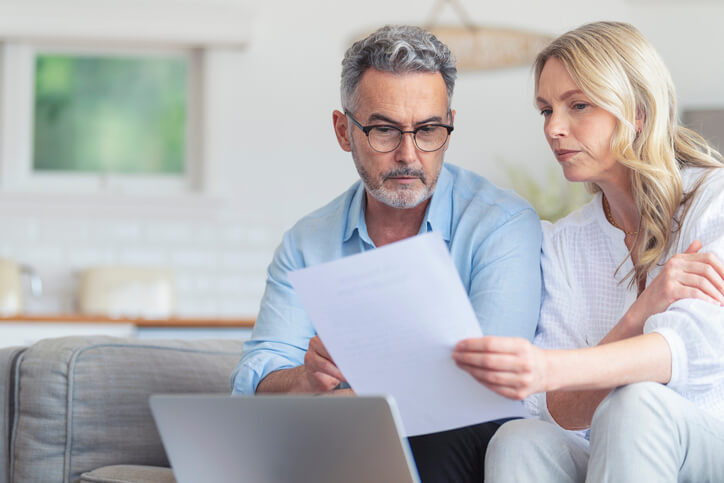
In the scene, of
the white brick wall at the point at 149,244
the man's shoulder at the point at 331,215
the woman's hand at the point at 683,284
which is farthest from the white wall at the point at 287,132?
the woman's hand at the point at 683,284

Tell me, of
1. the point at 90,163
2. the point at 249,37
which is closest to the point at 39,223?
the point at 90,163

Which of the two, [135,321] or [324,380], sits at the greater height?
[324,380]

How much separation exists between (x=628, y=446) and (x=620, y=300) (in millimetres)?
543

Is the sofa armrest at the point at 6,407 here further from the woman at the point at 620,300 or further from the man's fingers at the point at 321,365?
the woman at the point at 620,300

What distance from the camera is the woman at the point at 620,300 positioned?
1335 mm

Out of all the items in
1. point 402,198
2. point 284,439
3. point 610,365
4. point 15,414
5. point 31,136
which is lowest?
point 15,414

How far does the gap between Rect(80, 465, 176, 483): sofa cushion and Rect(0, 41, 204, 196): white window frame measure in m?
3.08

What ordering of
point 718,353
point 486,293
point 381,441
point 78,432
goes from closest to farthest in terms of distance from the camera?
point 381,441, point 718,353, point 486,293, point 78,432

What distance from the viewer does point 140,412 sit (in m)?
2.03

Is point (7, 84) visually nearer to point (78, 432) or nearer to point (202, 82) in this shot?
point (202, 82)

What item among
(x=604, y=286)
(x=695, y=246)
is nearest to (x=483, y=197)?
(x=604, y=286)

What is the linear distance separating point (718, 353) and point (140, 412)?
3.97 ft

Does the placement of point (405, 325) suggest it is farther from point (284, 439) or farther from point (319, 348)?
point (319, 348)

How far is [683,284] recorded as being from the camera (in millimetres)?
1551
